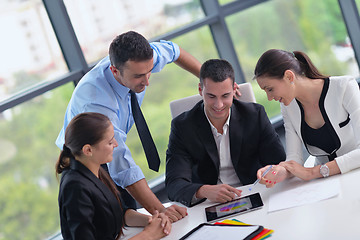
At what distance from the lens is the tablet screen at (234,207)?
2.01 meters

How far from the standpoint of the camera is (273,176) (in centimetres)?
213

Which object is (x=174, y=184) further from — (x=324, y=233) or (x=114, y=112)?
(x=324, y=233)

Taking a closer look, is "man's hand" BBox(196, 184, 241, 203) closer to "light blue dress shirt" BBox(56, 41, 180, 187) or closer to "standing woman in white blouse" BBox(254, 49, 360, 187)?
"standing woman in white blouse" BBox(254, 49, 360, 187)

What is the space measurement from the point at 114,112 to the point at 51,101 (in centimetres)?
117

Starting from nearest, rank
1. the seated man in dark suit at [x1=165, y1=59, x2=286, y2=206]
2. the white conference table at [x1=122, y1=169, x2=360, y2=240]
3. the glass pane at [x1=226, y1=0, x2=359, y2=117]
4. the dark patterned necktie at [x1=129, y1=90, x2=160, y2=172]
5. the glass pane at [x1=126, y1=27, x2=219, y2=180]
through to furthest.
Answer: the white conference table at [x1=122, y1=169, x2=360, y2=240], the seated man in dark suit at [x1=165, y1=59, x2=286, y2=206], the dark patterned necktie at [x1=129, y1=90, x2=160, y2=172], the glass pane at [x1=126, y1=27, x2=219, y2=180], the glass pane at [x1=226, y1=0, x2=359, y2=117]

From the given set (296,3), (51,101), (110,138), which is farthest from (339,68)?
(110,138)

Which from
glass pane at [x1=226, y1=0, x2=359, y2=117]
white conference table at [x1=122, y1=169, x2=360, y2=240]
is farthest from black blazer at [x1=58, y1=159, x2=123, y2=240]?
glass pane at [x1=226, y1=0, x2=359, y2=117]

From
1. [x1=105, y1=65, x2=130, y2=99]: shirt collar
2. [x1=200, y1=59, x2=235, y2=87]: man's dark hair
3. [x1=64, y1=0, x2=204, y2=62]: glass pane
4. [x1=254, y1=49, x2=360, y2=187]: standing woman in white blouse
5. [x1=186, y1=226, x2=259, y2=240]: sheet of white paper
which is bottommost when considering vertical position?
[x1=186, y1=226, x2=259, y2=240]: sheet of white paper

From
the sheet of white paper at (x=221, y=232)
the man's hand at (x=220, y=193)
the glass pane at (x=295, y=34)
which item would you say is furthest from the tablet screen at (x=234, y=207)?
the glass pane at (x=295, y=34)

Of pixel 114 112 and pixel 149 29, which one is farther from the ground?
pixel 149 29

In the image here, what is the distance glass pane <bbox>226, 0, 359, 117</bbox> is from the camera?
14.6ft

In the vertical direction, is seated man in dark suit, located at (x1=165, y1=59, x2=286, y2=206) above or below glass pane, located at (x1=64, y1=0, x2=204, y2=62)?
below

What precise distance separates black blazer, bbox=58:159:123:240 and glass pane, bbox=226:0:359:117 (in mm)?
2658

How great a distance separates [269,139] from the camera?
254 centimetres
